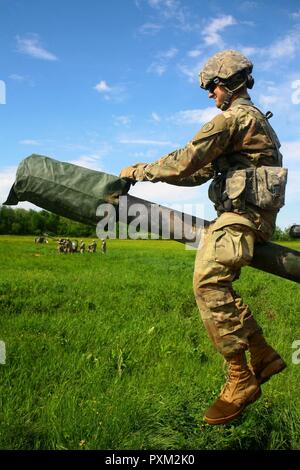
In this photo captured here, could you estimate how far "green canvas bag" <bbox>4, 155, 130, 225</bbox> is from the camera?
439 centimetres

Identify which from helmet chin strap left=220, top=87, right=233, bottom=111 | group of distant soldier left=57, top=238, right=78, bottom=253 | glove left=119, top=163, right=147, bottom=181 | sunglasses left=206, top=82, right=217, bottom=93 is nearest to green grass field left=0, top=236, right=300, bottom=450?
glove left=119, top=163, right=147, bottom=181

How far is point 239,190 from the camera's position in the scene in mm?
4113

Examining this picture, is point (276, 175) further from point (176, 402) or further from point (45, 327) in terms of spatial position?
point (45, 327)

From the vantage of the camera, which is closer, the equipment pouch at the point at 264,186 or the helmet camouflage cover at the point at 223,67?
the equipment pouch at the point at 264,186

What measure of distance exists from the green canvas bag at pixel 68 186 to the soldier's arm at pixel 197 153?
36 cm

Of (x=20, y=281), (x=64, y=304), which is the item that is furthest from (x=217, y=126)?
(x=20, y=281)

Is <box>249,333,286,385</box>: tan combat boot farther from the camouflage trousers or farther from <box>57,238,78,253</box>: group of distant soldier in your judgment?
<box>57,238,78,253</box>: group of distant soldier

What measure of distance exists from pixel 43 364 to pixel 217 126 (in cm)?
380

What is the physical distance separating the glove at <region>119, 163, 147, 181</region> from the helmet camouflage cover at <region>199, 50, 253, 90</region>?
83cm

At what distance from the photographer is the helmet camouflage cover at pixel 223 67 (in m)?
4.33

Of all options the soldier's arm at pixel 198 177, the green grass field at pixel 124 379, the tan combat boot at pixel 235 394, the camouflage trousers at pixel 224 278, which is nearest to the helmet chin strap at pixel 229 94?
the soldier's arm at pixel 198 177

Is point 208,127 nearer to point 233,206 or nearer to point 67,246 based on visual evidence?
point 233,206

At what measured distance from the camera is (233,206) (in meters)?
4.17

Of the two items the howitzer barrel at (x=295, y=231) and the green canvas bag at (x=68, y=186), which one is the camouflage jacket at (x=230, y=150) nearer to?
the howitzer barrel at (x=295, y=231)
